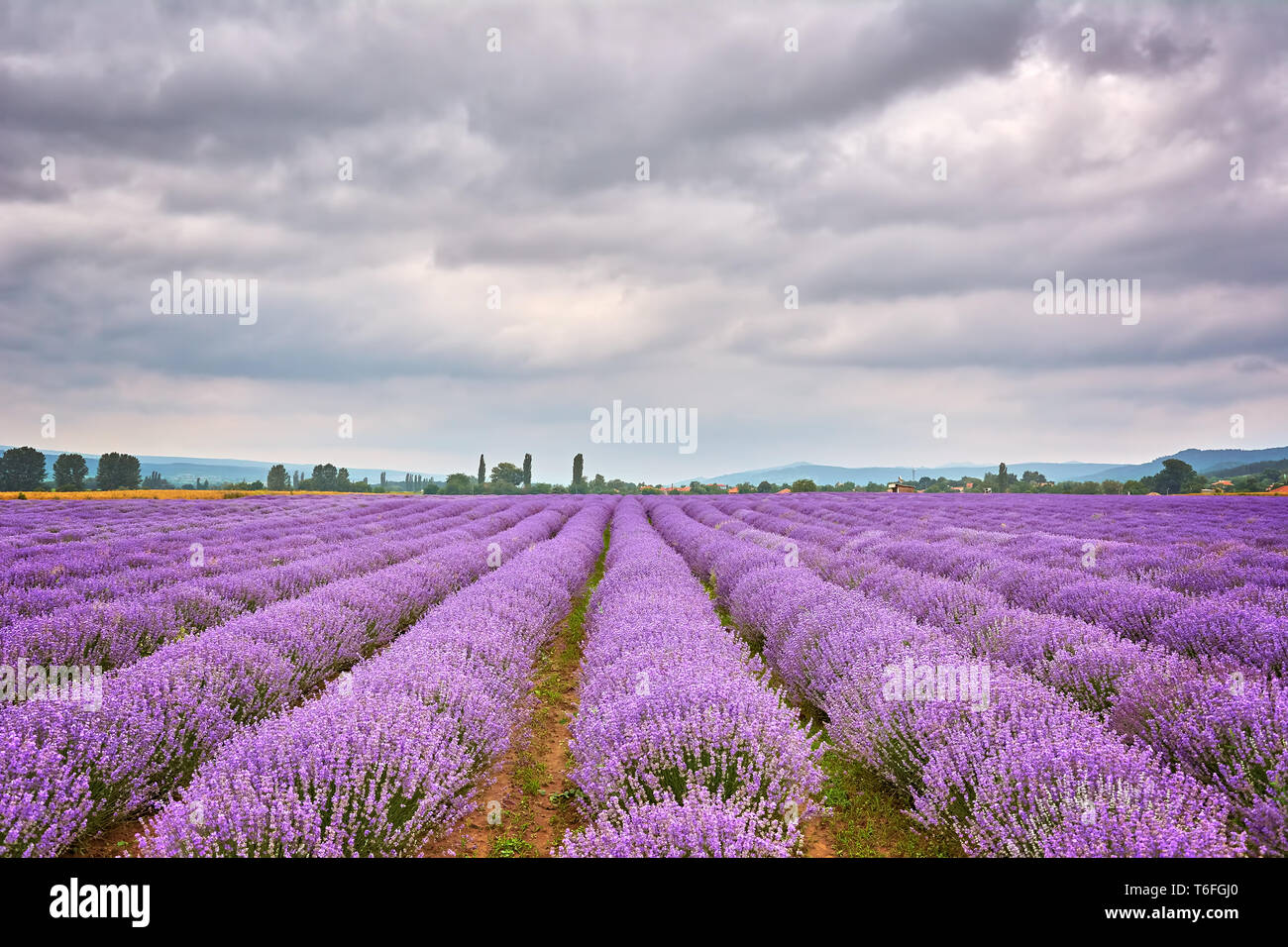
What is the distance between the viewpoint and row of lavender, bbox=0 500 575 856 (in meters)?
2.12

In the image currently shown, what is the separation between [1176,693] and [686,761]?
2387 millimetres

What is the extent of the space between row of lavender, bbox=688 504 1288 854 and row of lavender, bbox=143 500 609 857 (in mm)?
2792

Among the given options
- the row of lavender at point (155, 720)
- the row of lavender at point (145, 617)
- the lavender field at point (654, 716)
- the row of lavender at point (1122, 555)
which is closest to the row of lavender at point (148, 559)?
the lavender field at point (654, 716)

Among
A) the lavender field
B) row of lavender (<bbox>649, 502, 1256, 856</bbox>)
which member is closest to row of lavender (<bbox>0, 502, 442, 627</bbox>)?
the lavender field

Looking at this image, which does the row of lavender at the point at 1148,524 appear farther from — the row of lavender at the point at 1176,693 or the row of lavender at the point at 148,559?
the row of lavender at the point at 148,559

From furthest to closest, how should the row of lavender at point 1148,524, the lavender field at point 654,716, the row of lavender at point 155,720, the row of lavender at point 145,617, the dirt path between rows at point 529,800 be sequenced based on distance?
the row of lavender at point 1148,524 → the row of lavender at point 145,617 → the dirt path between rows at point 529,800 → the row of lavender at point 155,720 → the lavender field at point 654,716

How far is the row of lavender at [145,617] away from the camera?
385 centimetres

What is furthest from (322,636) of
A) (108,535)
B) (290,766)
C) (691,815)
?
(108,535)

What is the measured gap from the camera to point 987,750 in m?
2.49

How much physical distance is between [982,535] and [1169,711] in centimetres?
847

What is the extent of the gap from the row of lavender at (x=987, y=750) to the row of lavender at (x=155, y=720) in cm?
326

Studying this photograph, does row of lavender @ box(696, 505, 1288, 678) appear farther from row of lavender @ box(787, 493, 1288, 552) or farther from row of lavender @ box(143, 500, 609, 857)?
row of lavender @ box(787, 493, 1288, 552)

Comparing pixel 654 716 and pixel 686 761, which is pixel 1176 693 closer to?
pixel 686 761
